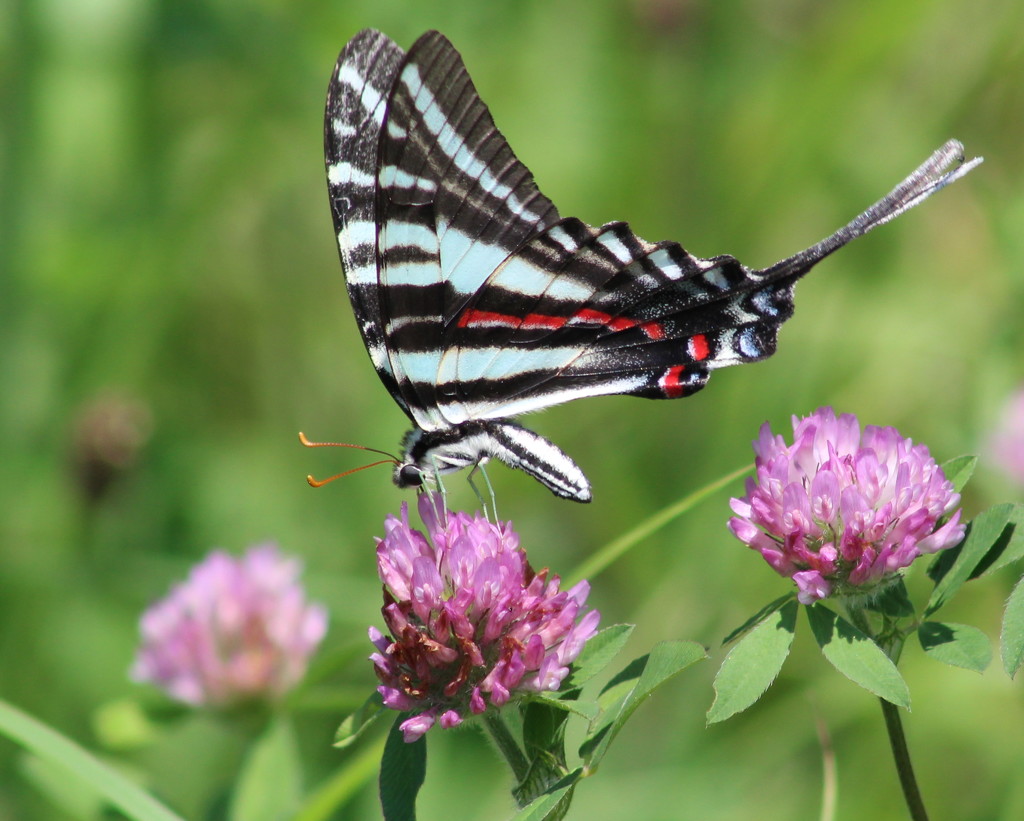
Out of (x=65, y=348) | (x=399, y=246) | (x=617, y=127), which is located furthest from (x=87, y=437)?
(x=617, y=127)

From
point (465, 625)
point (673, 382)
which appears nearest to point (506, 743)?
point (465, 625)

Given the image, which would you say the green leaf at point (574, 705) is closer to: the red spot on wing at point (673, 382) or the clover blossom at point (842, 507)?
the clover blossom at point (842, 507)

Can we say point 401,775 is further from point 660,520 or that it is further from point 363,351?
point 363,351

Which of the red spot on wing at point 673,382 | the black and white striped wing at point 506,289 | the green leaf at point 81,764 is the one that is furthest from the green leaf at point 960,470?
the green leaf at point 81,764

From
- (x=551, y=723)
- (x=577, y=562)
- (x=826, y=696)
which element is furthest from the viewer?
(x=577, y=562)

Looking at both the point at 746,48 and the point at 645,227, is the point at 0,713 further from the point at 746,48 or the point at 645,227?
the point at 746,48

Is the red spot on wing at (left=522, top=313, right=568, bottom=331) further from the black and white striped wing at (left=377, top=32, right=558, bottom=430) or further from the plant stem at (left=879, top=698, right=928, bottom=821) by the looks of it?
the plant stem at (left=879, top=698, right=928, bottom=821)
